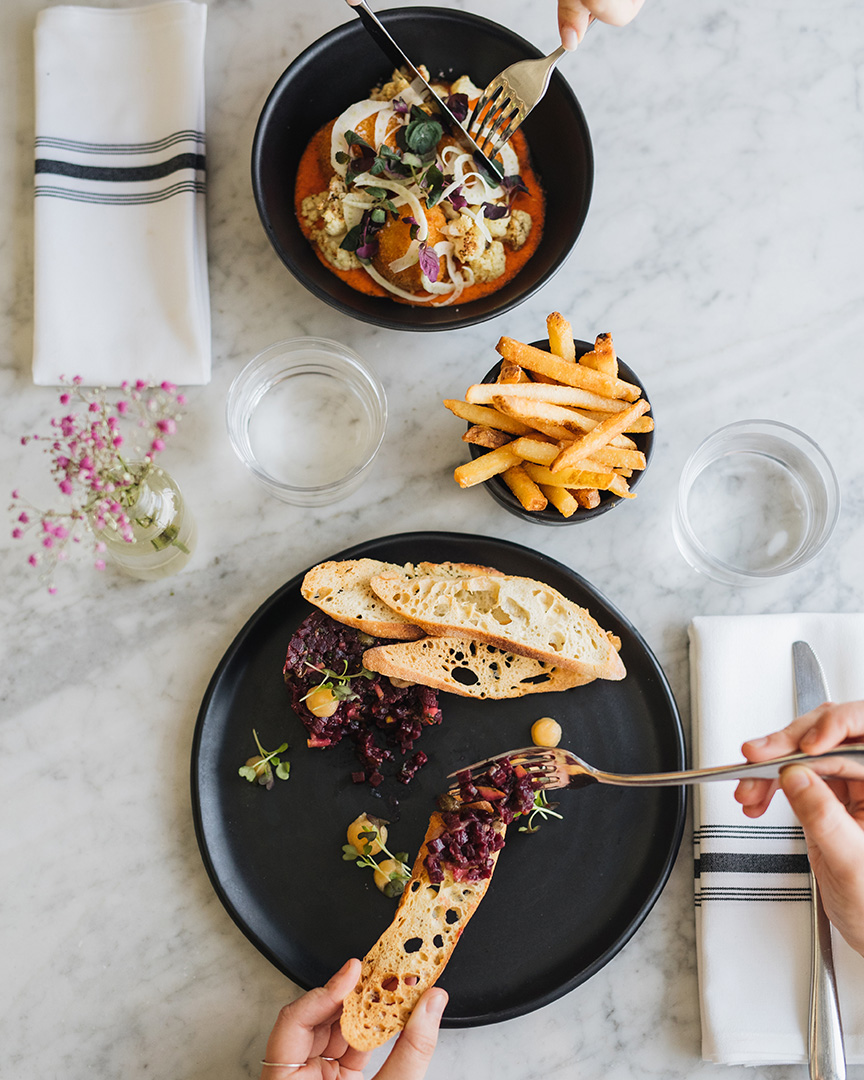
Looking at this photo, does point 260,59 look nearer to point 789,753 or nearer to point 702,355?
point 702,355

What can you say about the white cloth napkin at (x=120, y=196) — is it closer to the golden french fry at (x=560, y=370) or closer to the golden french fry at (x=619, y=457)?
the golden french fry at (x=560, y=370)

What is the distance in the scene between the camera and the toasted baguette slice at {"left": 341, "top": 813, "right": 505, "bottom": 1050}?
216 centimetres

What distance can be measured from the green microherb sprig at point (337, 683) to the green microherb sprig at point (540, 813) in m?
0.55

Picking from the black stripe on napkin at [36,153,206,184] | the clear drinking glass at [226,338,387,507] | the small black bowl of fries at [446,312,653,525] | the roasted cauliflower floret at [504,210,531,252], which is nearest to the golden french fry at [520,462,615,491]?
the small black bowl of fries at [446,312,653,525]

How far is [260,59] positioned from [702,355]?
5.20ft

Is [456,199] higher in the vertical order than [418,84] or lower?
lower

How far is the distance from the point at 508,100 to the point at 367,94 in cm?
46

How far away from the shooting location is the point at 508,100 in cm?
220

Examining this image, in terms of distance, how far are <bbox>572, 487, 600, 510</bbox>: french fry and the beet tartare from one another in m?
0.63

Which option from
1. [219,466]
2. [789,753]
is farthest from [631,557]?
[219,466]

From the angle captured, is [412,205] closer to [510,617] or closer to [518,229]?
[518,229]

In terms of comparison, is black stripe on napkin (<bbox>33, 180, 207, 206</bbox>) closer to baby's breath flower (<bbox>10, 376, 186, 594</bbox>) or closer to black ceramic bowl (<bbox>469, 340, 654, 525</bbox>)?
baby's breath flower (<bbox>10, 376, 186, 594</bbox>)

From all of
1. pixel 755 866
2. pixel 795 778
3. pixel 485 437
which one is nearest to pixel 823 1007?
pixel 755 866

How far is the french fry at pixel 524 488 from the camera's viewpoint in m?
2.17
